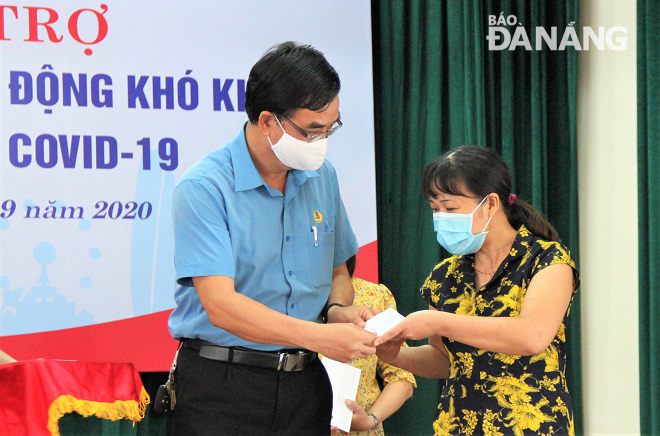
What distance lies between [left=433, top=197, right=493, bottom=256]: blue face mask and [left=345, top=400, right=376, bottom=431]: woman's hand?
2.94ft

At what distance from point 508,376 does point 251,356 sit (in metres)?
0.64

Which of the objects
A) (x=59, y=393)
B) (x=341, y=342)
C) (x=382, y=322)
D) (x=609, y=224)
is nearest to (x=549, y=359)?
(x=382, y=322)

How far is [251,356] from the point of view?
6.13 feet

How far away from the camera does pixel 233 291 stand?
69.9 inches

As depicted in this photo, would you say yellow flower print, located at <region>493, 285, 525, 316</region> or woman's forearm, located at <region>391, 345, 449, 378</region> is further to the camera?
woman's forearm, located at <region>391, 345, 449, 378</region>

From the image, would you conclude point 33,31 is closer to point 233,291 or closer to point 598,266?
point 233,291

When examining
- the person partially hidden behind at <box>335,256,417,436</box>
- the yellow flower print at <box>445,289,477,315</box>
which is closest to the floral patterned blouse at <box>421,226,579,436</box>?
the yellow flower print at <box>445,289,477,315</box>

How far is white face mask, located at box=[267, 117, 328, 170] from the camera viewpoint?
6.17 ft

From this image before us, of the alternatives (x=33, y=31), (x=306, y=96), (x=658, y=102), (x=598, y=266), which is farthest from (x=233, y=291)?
(x=598, y=266)

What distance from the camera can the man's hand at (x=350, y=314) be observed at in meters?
1.96

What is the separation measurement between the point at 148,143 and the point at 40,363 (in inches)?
44.7

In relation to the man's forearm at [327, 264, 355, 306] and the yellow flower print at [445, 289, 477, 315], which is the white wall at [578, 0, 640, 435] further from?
the man's forearm at [327, 264, 355, 306]

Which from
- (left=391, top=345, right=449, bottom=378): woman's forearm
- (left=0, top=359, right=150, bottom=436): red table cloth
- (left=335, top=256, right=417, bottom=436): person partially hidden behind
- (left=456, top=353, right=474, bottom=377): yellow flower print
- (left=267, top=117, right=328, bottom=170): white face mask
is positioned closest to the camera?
(left=267, top=117, right=328, bottom=170): white face mask

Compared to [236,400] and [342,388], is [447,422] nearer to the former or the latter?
[236,400]
